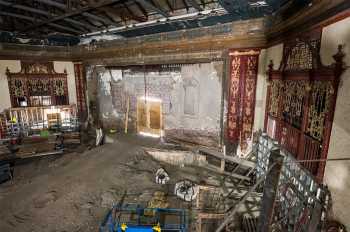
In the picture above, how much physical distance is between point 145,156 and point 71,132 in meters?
4.45

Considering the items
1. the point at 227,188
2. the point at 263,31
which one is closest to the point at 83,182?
the point at 227,188

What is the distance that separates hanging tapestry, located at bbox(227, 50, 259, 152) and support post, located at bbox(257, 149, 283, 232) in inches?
173

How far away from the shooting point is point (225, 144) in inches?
252

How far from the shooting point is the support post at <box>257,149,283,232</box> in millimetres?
1575

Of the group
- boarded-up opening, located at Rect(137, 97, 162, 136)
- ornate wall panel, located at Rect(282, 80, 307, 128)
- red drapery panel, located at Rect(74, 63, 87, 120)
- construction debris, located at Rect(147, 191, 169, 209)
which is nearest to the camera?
ornate wall panel, located at Rect(282, 80, 307, 128)

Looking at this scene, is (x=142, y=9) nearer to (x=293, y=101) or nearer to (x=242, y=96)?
(x=242, y=96)

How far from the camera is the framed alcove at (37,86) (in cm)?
827

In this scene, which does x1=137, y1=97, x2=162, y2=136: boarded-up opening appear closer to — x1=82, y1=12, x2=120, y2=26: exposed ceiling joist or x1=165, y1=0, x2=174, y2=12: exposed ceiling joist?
x1=82, y1=12, x2=120, y2=26: exposed ceiling joist

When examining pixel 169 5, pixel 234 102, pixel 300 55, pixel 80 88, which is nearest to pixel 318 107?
pixel 300 55

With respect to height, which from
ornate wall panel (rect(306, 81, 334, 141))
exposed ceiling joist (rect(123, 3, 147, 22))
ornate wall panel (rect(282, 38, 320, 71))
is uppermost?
exposed ceiling joist (rect(123, 3, 147, 22))

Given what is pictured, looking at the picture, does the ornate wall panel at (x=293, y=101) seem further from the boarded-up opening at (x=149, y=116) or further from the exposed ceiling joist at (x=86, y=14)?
the exposed ceiling joist at (x=86, y=14)

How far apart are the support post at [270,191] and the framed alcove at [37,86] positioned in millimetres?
10119

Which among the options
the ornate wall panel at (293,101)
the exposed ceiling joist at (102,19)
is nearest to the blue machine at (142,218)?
the ornate wall panel at (293,101)

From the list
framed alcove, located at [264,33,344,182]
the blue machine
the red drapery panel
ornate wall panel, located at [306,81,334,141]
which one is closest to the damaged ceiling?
framed alcove, located at [264,33,344,182]
